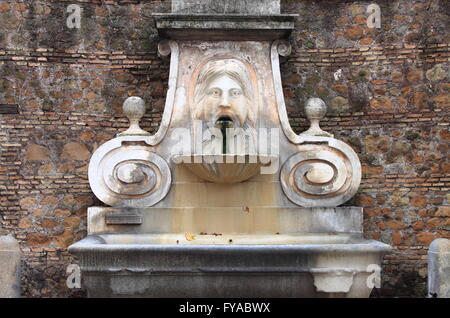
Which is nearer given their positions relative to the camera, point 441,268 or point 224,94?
point 441,268

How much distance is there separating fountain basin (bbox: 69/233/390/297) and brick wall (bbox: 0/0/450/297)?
5.70 feet

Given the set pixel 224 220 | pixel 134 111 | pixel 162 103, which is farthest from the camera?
pixel 162 103

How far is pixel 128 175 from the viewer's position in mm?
7191

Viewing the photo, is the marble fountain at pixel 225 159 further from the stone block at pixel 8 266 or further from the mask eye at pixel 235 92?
the stone block at pixel 8 266

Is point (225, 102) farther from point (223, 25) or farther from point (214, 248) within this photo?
point (214, 248)

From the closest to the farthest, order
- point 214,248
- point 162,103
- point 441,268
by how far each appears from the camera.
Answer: point 214,248 → point 441,268 → point 162,103

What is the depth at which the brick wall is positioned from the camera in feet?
26.0

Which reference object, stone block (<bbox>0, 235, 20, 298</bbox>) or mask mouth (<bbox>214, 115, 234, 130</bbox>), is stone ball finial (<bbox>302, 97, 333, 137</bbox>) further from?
stone block (<bbox>0, 235, 20, 298</bbox>)

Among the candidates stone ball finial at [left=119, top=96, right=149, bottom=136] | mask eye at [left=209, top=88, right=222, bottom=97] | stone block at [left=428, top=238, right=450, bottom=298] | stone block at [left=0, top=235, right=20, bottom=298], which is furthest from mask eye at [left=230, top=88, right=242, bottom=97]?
stone block at [left=0, top=235, right=20, bottom=298]

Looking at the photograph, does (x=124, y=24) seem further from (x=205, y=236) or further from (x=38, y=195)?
(x=205, y=236)

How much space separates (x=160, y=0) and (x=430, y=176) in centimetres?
332

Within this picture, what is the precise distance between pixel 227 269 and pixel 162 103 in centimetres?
263

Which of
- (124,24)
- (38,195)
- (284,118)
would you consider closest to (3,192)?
(38,195)

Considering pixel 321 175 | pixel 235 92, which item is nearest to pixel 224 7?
pixel 235 92
